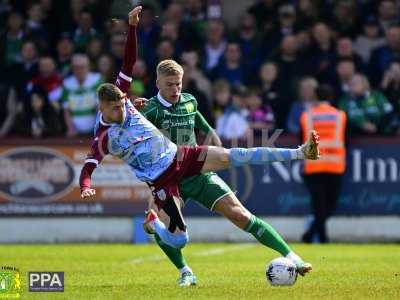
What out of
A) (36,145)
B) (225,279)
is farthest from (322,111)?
(225,279)

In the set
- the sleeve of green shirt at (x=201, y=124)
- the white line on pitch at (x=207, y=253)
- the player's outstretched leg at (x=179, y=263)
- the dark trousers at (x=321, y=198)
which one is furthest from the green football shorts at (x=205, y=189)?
the dark trousers at (x=321, y=198)

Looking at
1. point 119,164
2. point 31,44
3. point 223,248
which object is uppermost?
point 31,44

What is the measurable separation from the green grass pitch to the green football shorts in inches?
32.7

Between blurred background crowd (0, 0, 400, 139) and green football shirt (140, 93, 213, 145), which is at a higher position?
blurred background crowd (0, 0, 400, 139)

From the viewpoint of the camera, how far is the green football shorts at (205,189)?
435 inches

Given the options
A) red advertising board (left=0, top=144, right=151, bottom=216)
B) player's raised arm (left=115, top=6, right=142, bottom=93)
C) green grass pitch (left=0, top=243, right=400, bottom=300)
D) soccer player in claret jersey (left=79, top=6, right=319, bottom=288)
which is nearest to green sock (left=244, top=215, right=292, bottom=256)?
soccer player in claret jersey (left=79, top=6, right=319, bottom=288)

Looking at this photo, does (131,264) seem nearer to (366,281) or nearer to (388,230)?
(366,281)

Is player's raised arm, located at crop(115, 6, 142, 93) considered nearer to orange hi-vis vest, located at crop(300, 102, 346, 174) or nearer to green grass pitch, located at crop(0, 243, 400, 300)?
green grass pitch, located at crop(0, 243, 400, 300)

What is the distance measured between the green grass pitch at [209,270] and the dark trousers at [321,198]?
479mm

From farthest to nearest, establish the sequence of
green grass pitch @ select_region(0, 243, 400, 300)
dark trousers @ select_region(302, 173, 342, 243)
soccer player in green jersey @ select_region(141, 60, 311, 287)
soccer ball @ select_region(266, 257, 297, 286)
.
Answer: dark trousers @ select_region(302, 173, 342, 243) < soccer player in green jersey @ select_region(141, 60, 311, 287) < soccer ball @ select_region(266, 257, 297, 286) < green grass pitch @ select_region(0, 243, 400, 300)

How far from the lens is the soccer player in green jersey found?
36.3 ft

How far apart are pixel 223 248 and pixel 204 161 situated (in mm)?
6596

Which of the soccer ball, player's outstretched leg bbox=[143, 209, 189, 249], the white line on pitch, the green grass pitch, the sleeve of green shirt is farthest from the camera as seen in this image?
the white line on pitch

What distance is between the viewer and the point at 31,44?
65.7 ft
